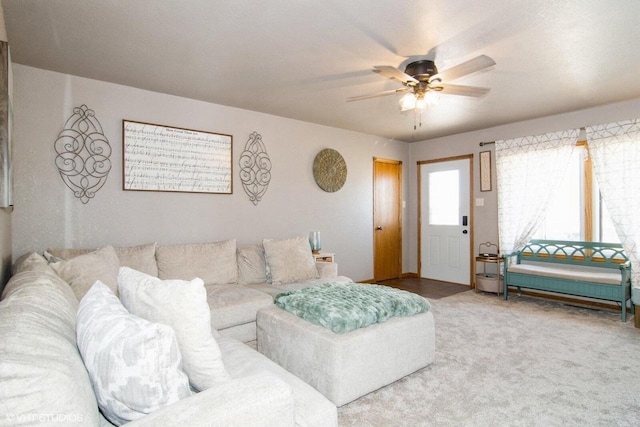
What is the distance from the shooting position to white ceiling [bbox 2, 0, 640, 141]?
213 cm

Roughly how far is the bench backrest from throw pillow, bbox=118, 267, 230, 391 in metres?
4.82

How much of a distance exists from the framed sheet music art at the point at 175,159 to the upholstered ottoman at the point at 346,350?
1.96m

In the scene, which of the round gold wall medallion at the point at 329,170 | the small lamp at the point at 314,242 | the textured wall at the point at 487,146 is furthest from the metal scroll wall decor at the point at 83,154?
the textured wall at the point at 487,146

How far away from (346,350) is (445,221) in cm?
442

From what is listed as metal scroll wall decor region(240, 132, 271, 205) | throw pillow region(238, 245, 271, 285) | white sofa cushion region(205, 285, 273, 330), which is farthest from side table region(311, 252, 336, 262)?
white sofa cushion region(205, 285, 273, 330)

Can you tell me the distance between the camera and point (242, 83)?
337cm

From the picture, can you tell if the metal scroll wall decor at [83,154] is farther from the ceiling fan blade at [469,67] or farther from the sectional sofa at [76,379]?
the ceiling fan blade at [469,67]

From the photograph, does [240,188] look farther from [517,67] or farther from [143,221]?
[517,67]

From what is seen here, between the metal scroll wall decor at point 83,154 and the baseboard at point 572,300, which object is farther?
the baseboard at point 572,300

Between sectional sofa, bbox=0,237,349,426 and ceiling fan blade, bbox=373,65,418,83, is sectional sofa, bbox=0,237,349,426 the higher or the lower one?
the lower one

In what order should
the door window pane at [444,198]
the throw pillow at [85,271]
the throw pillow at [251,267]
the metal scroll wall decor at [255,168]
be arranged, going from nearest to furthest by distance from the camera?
1. the throw pillow at [85,271]
2. the throw pillow at [251,267]
3. the metal scroll wall decor at [255,168]
4. the door window pane at [444,198]

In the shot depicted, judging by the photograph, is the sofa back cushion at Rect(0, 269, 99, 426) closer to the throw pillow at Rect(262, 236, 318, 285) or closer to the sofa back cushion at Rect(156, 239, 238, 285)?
the sofa back cushion at Rect(156, 239, 238, 285)

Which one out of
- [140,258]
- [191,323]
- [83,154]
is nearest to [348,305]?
[191,323]

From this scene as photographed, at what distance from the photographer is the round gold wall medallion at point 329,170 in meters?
4.96
